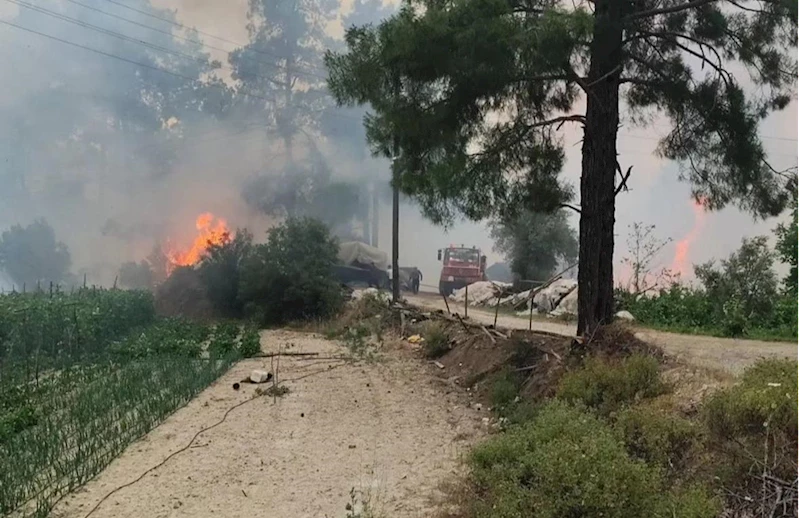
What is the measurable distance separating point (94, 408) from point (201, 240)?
20.9 metres

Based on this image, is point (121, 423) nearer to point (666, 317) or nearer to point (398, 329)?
point (398, 329)

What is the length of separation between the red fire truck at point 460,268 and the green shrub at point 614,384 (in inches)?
834

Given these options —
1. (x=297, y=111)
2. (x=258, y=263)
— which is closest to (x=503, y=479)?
(x=258, y=263)

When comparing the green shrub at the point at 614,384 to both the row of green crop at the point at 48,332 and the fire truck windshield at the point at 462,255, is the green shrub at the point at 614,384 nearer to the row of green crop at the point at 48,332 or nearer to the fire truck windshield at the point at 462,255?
the row of green crop at the point at 48,332

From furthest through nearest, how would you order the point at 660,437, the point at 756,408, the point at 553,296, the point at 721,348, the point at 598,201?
the point at 553,296 < the point at 721,348 < the point at 598,201 < the point at 660,437 < the point at 756,408

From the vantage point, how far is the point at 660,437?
5.02 metres

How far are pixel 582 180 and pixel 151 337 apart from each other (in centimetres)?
1073

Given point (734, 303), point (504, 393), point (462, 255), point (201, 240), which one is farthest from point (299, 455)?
point (201, 240)

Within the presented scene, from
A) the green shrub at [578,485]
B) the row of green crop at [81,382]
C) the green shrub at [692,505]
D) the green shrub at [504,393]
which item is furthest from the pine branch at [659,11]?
the row of green crop at [81,382]

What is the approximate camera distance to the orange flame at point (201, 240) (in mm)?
25438

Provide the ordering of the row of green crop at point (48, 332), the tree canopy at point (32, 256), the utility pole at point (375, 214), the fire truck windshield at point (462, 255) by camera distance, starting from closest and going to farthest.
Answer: the row of green crop at point (48, 332) < the fire truck windshield at point (462, 255) < the tree canopy at point (32, 256) < the utility pole at point (375, 214)

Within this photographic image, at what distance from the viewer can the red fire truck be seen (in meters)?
28.6

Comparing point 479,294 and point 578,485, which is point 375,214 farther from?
point 578,485

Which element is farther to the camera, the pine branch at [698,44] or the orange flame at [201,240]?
the orange flame at [201,240]
